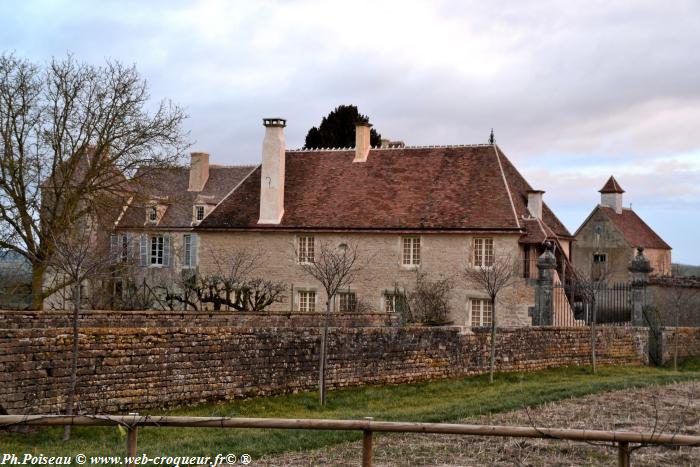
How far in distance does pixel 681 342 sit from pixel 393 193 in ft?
41.2

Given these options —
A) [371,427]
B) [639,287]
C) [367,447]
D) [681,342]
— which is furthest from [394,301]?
[371,427]

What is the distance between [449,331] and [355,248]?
15032 mm

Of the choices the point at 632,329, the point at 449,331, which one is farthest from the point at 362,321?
the point at 632,329

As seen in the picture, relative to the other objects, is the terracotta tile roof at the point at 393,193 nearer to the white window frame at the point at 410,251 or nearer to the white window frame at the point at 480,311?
the white window frame at the point at 410,251

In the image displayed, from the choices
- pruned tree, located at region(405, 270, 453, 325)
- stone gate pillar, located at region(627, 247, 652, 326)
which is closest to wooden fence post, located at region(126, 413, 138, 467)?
stone gate pillar, located at region(627, 247, 652, 326)

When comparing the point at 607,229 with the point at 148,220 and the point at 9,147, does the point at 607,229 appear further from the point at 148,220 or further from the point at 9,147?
the point at 9,147

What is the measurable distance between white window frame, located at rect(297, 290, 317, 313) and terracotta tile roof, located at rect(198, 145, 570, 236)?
2538 mm

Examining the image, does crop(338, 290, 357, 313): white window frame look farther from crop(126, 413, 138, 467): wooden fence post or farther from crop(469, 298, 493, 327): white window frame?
crop(126, 413, 138, 467): wooden fence post

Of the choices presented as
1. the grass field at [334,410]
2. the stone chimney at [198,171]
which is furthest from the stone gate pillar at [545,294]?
the stone chimney at [198,171]

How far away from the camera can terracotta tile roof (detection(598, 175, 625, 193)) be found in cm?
5941

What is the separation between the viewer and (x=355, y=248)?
118ft

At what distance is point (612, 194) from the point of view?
2347 inches

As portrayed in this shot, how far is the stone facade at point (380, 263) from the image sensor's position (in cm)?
3391

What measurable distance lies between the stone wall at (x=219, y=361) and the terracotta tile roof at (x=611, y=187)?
37.5 m
